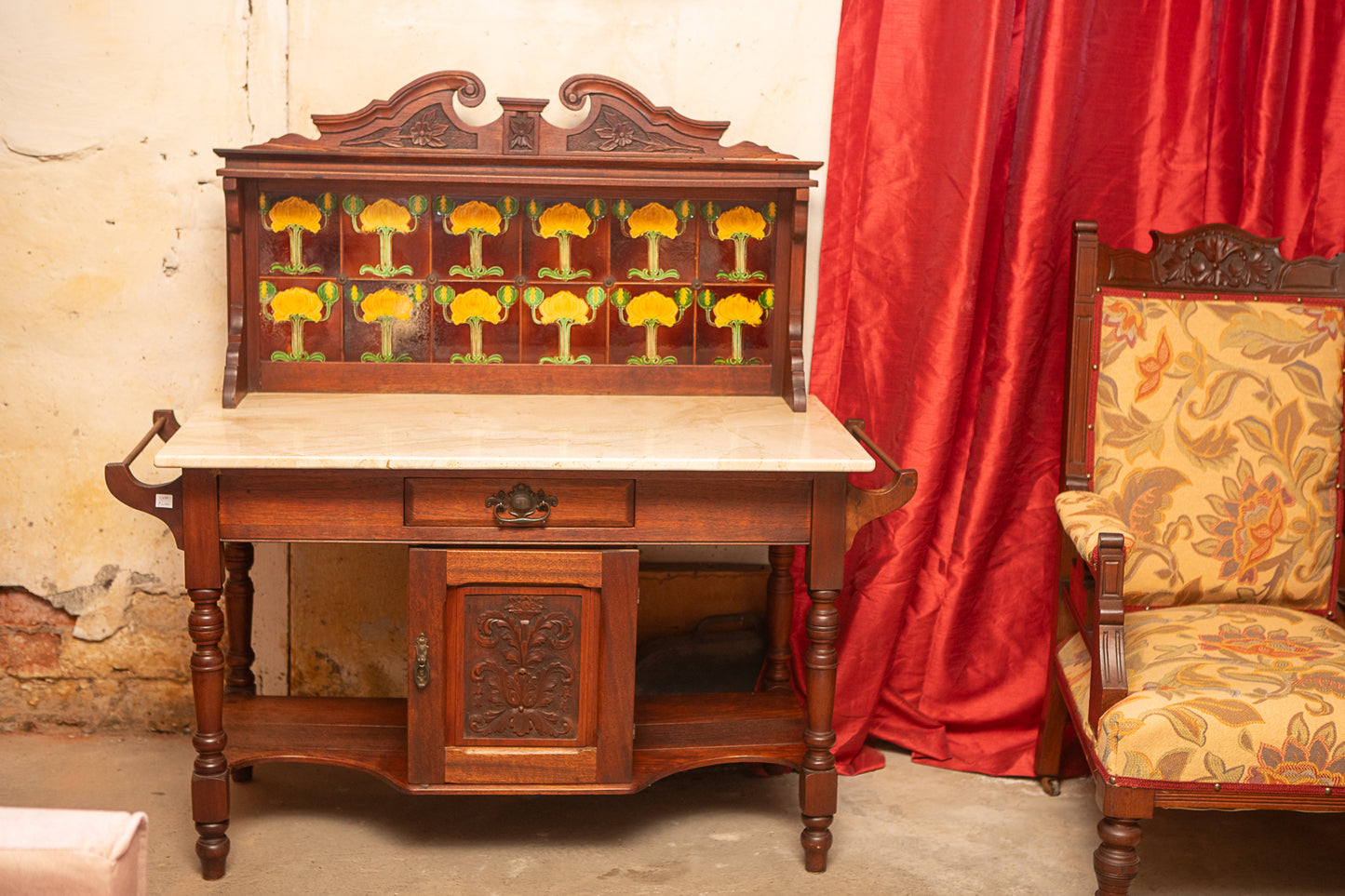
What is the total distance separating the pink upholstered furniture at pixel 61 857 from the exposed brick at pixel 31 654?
1816 mm

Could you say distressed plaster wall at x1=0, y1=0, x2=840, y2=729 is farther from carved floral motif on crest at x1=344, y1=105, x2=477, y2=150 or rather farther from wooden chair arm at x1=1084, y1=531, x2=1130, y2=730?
wooden chair arm at x1=1084, y1=531, x2=1130, y2=730

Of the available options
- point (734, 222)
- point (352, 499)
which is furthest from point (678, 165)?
point (352, 499)

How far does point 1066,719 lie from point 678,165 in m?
1.41

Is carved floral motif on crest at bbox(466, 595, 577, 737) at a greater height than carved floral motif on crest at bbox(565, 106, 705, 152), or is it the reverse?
carved floral motif on crest at bbox(565, 106, 705, 152)

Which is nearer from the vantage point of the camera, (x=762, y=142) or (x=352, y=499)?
(x=352, y=499)

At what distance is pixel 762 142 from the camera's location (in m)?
2.54

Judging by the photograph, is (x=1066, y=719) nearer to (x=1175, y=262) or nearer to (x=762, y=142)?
(x=1175, y=262)

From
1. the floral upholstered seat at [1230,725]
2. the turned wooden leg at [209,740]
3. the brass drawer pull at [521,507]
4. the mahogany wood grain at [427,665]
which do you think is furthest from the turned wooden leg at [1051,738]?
the turned wooden leg at [209,740]

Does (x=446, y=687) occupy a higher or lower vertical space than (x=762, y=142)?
lower

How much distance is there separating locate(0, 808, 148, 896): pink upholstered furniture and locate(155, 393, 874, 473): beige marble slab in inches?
33.9

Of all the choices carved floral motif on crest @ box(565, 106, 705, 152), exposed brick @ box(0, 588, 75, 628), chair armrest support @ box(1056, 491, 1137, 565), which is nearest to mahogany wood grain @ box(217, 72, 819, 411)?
carved floral motif on crest @ box(565, 106, 705, 152)

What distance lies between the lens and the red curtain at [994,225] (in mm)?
2412

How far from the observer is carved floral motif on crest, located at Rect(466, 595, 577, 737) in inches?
79.0

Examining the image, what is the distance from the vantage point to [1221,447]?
2.26 metres
